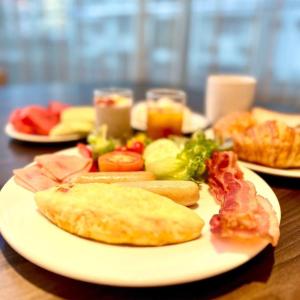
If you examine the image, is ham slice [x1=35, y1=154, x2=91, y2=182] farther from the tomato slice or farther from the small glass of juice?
the small glass of juice

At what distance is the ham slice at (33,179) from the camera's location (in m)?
0.87

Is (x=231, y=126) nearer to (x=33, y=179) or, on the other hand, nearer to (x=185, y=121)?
(x=185, y=121)

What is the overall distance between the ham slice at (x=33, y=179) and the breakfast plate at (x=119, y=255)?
0.15 metres

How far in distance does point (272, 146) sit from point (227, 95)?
624mm

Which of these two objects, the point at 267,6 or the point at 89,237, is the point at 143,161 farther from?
the point at 267,6

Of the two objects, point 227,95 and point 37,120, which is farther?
point 227,95

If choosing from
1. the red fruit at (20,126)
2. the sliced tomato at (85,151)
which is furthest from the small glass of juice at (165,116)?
the red fruit at (20,126)

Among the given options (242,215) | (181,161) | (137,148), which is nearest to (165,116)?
(137,148)

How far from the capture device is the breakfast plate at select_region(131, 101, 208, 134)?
5.12 ft

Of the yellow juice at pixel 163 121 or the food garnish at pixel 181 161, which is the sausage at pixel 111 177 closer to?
the food garnish at pixel 181 161

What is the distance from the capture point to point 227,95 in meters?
1.63

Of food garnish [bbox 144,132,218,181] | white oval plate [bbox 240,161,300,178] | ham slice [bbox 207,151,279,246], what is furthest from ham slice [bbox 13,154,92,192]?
white oval plate [bbox 240,161,300,178]

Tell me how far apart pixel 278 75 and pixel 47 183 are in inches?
113

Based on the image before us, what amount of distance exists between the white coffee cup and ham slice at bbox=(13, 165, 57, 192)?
3.29 ft
